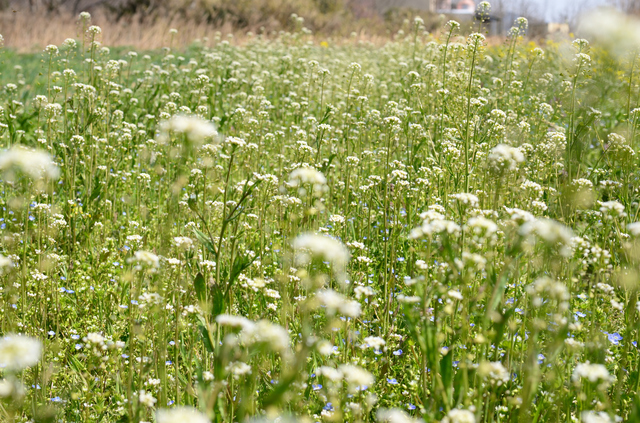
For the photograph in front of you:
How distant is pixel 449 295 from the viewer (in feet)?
5.78

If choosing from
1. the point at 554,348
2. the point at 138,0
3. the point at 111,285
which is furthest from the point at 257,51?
the point at 138,0

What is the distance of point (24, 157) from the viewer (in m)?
1.65

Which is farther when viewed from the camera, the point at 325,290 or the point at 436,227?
the point at 325,290

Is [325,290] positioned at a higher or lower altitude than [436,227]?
lower

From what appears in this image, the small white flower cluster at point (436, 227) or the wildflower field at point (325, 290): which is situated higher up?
the small white flower cluster at point (436, 227)

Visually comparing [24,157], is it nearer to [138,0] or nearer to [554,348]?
[554,348]

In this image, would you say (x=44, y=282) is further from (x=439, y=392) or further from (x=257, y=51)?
(x=257, y=51)

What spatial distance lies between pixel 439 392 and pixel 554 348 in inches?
13.9

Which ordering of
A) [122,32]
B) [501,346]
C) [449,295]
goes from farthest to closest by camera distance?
[122,32], [501,346], [449,295]

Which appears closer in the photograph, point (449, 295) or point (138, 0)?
point (449, 295)

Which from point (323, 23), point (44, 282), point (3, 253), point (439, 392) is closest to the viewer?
point (439, 392)

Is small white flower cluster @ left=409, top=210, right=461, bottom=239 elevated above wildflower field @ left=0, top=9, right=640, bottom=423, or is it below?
above

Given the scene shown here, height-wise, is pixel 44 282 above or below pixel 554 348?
below

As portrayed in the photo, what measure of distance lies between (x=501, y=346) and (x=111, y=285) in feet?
6.69
